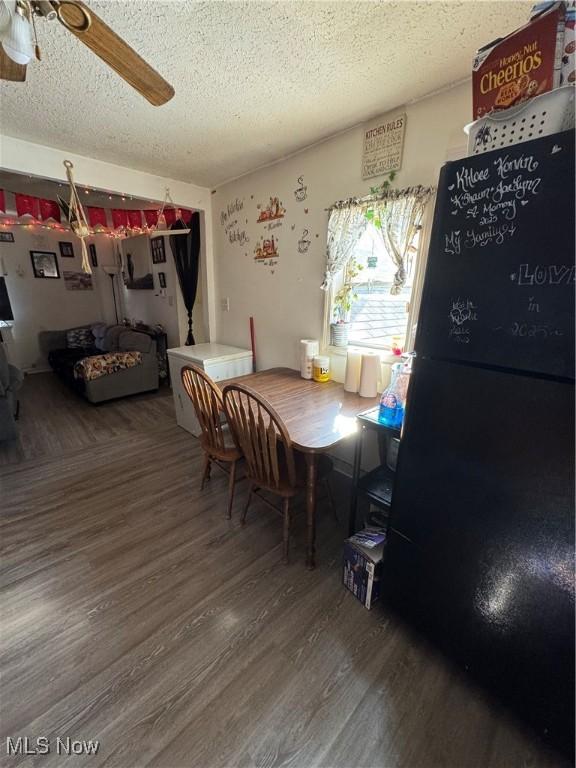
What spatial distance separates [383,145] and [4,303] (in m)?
5.84

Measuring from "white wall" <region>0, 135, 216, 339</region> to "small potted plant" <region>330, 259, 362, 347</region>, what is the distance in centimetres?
165

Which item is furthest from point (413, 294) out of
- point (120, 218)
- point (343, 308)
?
point (120, 218)

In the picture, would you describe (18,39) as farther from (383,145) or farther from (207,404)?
(383,145)

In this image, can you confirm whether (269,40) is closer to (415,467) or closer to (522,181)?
(522,181)

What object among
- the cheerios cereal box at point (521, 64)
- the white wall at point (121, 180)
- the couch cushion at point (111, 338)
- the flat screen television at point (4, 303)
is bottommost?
the couch cushion at point (111, 338)

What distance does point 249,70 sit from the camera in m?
1.43

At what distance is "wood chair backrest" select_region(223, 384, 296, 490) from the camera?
139cm

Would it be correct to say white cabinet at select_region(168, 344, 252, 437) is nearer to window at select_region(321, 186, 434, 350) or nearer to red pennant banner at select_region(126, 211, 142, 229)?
window at select_region(321, 186, 434, 350)

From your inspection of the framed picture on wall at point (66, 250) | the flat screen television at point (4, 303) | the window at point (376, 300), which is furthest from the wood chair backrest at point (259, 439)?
the framed picture on wall at point (66, 250)

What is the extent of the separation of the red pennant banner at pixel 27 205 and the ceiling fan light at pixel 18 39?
248 centimetres

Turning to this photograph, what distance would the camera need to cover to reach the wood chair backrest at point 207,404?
171 centimetres

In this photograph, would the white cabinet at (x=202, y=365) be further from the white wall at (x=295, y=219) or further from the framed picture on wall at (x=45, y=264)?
the framed picture on wall at (x=45, y=264)
